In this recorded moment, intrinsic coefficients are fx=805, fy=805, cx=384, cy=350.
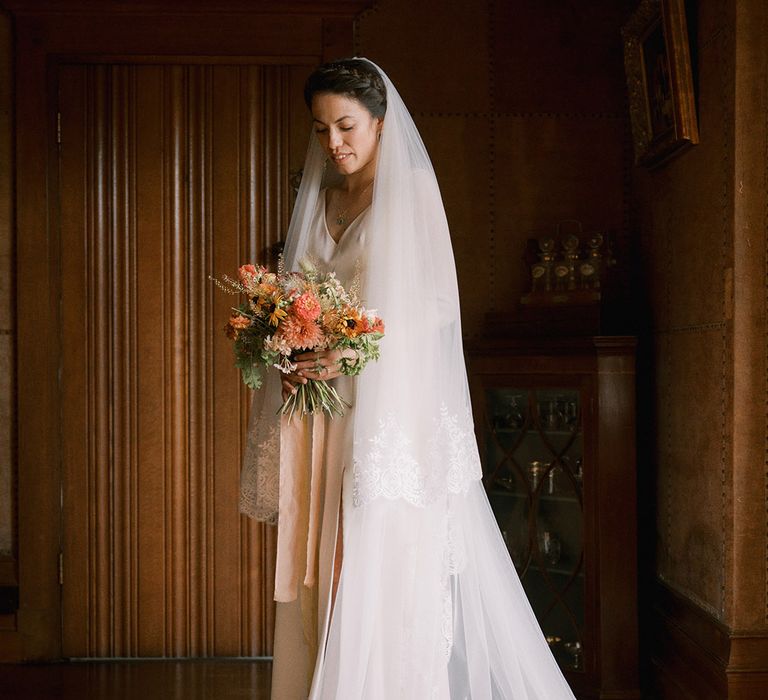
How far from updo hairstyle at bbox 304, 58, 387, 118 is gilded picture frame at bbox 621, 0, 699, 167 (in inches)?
48.4

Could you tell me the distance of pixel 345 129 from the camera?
239 cm

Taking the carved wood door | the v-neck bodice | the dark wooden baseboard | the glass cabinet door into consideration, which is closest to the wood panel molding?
the carved wood door

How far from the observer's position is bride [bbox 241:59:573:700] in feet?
7.36

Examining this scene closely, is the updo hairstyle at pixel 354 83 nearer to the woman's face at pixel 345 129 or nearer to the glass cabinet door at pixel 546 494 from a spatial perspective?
the woman's face at pixel 345 129

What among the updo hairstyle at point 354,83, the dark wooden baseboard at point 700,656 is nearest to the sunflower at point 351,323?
the updo hairstyle at point 354,83

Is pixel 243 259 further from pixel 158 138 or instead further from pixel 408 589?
pixel 408 589

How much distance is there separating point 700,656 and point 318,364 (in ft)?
6.12

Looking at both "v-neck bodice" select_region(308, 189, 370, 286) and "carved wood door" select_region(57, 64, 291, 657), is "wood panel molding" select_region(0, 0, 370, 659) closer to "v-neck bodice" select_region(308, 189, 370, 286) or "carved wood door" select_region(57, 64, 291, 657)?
"carved wood door" select_region(57, 64, 291, 657)

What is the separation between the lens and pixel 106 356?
12.9 ft

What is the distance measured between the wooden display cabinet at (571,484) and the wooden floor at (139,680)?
1.32 m

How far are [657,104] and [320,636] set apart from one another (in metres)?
2.43

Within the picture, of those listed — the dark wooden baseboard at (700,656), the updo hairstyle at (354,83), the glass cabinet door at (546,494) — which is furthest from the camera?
the glass cabinet door at (546,494)

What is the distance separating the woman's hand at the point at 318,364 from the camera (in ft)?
7.25

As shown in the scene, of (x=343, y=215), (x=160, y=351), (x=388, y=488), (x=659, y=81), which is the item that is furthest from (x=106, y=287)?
(x=659, y=81)
